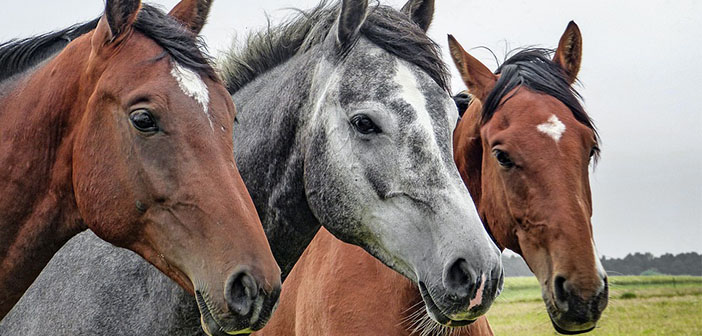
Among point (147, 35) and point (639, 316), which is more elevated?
point (147, 35)

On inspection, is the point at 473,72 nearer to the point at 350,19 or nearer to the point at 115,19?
the point at 350,19

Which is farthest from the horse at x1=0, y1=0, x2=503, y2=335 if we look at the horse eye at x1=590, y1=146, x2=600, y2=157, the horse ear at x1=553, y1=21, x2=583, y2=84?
the horse ear at x1=553, y1=21, x2=583, y2=84

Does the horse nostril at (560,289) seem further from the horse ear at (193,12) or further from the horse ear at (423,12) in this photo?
the horse ear at (193,12)

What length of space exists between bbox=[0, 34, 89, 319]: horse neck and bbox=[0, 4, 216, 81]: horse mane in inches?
15.7

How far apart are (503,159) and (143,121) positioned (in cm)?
287

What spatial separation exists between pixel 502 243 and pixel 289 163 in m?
1.93

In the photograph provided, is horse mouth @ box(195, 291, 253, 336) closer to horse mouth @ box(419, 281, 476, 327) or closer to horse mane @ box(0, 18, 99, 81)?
horse mouth @ box(419, 281, 476, 327)

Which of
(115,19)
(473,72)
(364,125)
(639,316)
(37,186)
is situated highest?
(115,19)

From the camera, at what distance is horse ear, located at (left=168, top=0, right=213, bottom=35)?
4.18m

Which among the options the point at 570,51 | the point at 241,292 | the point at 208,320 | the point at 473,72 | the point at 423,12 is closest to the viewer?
the point at 241,292

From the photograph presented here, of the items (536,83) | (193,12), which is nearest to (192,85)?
(193,12)

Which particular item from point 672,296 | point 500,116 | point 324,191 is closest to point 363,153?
point 324,191

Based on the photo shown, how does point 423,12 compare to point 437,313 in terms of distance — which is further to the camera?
point 423,12

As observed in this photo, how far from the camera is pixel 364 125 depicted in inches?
156
